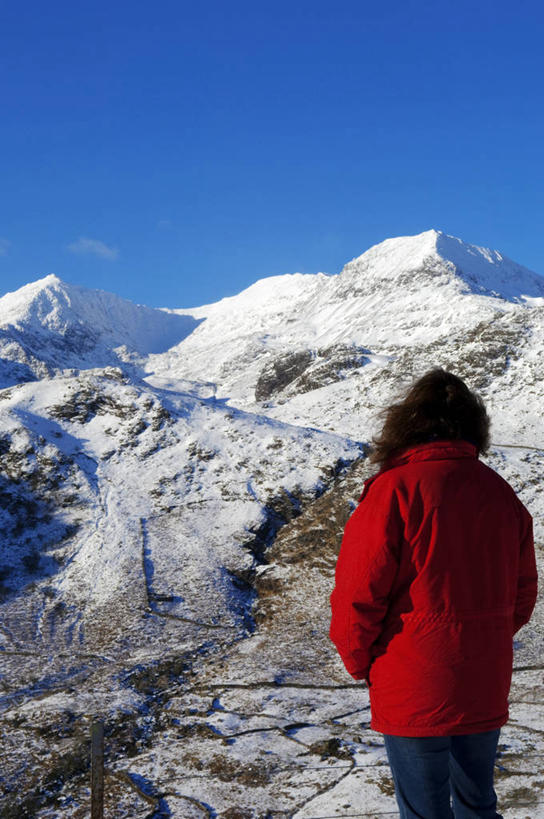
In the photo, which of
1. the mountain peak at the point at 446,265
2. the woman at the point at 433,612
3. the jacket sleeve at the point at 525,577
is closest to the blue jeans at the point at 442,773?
the woman at the point at 433,612

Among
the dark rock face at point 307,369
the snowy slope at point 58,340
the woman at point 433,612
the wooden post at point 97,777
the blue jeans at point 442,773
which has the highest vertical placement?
the snowy slope at point 58,340

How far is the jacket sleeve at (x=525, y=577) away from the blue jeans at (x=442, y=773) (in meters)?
0.77

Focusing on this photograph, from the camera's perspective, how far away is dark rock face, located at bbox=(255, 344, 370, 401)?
4694 centimetres

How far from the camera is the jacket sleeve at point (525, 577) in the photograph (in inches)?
154

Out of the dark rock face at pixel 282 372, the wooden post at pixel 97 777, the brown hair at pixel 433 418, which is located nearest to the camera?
the brown hair at pixel 433 418

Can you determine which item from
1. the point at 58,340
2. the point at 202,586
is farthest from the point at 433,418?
the point at 58,340

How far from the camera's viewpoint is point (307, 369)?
54281mm

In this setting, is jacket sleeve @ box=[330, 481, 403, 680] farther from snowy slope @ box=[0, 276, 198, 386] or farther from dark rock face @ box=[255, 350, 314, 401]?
snowy slope @ box=[0, 276, 198, 386]

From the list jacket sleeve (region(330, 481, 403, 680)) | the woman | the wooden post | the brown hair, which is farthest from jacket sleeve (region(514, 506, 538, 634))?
the wooden post

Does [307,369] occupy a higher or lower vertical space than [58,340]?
lower

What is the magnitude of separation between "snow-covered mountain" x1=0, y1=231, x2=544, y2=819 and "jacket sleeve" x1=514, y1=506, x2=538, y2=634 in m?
4.11

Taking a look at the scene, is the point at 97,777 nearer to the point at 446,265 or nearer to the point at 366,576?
the point at 366,576

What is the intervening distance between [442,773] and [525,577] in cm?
129

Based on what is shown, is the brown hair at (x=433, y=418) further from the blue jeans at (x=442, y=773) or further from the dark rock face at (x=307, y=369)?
the dark rock face at (x=307, y=369)
